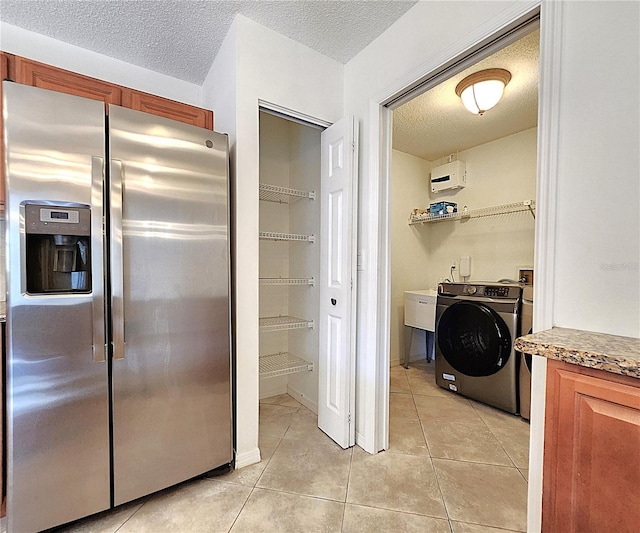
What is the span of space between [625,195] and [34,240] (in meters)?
2.20

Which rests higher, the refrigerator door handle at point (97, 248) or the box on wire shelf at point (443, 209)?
the box on wire shelf at point (443, 209)

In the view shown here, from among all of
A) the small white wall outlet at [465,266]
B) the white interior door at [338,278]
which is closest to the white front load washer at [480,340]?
the small white wall outlet at [465,266]

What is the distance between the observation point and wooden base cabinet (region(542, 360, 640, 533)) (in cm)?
77

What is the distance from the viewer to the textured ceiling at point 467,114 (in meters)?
Result: 2.08

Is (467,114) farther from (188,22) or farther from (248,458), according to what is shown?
(248,458)

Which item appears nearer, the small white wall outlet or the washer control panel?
the washer control panel

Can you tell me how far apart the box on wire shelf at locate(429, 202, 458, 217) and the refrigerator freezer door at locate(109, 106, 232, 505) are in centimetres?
256

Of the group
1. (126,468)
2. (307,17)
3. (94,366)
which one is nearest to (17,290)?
(94,366)

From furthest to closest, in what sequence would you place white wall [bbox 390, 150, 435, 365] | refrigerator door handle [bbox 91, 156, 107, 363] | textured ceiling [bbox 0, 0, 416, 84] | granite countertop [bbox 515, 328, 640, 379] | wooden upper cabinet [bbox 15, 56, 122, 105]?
white wall [bbox 390, 150, 435, 365]
textured ceiling [bbox 0, 0, 416, 84]
wooden upper cabinet [bbox 15, 56, 122, 105]
refrigerator door handle [bbox 91, 156, 107, 363]
granite countertop [bbox 515, 328, 640, 379]

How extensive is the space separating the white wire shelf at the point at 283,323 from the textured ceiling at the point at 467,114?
6.42 ft

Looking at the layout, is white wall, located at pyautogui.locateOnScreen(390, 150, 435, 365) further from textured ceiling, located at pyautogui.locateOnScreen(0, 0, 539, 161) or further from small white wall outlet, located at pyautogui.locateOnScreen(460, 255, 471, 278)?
textured ceiling, located at pyautogui.locateOnScreen(0, 0, 539, 161)

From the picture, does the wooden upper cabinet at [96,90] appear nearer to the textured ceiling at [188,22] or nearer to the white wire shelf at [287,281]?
the textured ceiling at [188,22]

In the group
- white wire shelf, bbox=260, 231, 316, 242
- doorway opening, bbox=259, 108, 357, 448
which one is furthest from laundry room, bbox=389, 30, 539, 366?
white wire shelf, bbox=260, 231, 316, 242

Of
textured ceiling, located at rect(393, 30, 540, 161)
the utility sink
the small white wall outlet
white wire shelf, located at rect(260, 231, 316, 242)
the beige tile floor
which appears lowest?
the beige tile floor
